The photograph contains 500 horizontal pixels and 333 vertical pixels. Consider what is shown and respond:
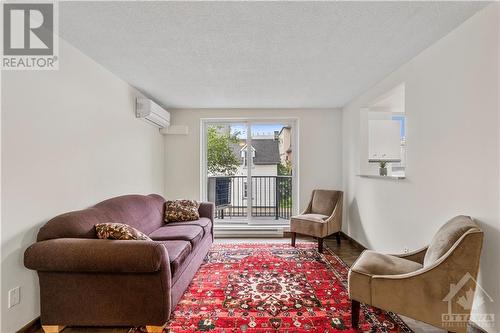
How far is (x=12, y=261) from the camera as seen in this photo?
70.1 inches

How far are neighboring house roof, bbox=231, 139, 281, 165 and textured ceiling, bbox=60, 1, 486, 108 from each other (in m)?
1.65

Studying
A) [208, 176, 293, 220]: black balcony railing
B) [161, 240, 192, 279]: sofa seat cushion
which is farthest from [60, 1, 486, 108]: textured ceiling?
[208, 176, 293, 220]: black balcony railing

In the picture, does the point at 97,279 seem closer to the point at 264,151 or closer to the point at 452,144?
the point at 452,144

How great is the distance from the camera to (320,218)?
3.94 m

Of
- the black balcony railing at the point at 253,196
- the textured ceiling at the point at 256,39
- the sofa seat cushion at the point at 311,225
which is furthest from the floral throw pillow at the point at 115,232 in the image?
the black balcony railing at the point at 253,196

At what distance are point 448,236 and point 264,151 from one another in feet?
11.4

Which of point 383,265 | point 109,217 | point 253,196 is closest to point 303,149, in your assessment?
point 253,196

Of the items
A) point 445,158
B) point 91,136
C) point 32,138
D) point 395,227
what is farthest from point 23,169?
point 395,227

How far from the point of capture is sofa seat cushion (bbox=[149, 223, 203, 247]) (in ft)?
9.12

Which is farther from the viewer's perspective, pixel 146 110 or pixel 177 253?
pixel 146 110

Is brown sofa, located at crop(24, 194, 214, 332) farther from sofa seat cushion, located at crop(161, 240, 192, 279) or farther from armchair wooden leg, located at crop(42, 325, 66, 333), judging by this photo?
sofa seat cushion, located at crop(161, 240, 192, 279)

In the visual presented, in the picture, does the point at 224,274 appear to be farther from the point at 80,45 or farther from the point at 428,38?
the point at 428,38

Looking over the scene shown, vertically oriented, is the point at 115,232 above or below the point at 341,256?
above

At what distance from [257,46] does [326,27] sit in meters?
0.63
